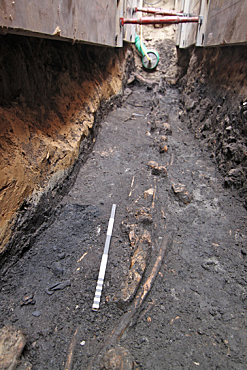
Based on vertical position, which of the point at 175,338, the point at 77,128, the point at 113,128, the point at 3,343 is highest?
the point at 77,128

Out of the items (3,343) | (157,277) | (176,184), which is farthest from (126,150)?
(3,343)

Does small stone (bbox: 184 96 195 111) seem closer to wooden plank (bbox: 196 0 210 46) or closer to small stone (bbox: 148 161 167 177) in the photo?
wooden plank (bbox: 196 0 210 46)

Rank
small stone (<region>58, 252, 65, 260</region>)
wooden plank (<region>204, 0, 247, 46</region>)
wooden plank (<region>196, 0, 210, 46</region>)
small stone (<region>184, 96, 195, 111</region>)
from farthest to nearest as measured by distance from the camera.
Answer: small stone (<region>184, 96, 195, 111</region>) < wooden plank (<region>196, 0, 210, 46</region>) < wooden plank (<region>204, 0, 247, 46</region>) < small stone (<region>58, 252, 65, 260</region>)

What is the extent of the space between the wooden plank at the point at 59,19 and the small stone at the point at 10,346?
238 cm

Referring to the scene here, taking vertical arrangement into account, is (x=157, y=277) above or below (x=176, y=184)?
below

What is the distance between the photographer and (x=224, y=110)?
4.20 metres

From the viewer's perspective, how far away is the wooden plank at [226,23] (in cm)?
316

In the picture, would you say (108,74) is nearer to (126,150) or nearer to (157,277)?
(126,150)

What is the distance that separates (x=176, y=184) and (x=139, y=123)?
2.95 metres

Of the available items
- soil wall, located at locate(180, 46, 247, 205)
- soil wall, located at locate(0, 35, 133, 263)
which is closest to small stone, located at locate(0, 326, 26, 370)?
soil wall, located at locate(0, 35, 133, 263)

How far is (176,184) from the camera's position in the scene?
11.8 feet

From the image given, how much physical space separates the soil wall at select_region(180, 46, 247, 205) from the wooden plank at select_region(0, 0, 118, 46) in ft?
8.29

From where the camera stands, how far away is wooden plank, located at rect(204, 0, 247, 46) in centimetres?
316

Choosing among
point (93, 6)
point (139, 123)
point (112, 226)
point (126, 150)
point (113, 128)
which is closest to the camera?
point (112, 226)
